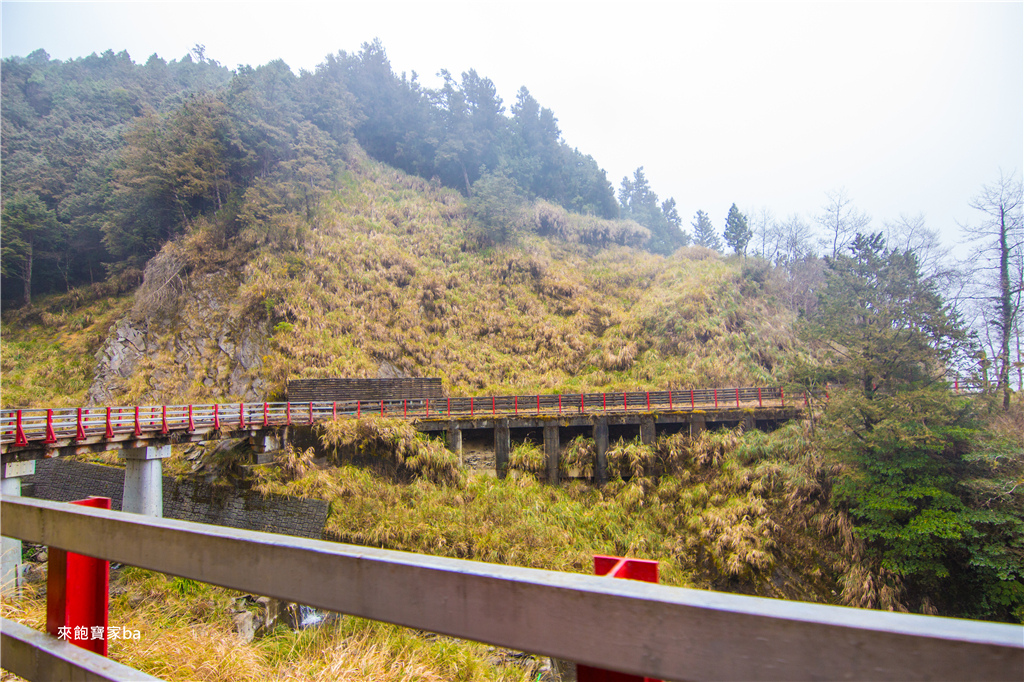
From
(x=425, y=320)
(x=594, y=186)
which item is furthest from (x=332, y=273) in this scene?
(x=594, y=186)

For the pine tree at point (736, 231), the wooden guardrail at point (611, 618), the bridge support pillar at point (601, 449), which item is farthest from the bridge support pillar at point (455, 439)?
the pine tree at point (736, 231)

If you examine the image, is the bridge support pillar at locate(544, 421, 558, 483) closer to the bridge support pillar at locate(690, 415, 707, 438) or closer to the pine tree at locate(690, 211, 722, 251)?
the bridge support pillar at locate(690, 415, 707, 438)

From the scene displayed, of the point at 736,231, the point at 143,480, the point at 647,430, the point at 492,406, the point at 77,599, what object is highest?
the point at 736,231

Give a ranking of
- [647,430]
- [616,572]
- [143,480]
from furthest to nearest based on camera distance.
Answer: [647,430], [143,480], [616,572]

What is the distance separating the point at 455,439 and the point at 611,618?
16.5m

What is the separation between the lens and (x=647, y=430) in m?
16.7

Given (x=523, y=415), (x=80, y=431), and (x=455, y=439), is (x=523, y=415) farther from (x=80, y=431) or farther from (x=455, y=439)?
(x=80, y=431)

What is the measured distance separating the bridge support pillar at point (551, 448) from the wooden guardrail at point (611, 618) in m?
15.8

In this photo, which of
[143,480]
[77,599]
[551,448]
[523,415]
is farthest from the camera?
[523,415]

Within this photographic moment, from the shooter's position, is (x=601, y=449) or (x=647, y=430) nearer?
(x=601, y=449)

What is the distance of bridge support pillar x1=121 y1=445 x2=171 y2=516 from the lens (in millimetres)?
13117

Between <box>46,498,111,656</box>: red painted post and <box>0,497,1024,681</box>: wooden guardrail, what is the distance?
80 cm

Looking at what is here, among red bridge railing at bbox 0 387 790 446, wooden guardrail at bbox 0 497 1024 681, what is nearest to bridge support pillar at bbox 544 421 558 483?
red bridge railing at bbox 0 387 790 446

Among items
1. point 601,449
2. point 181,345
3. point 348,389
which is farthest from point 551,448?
point 181,345
